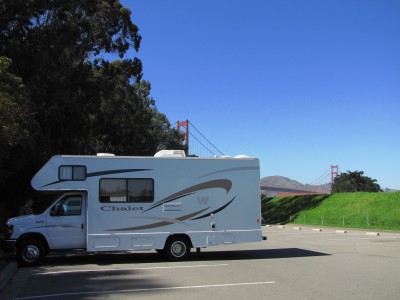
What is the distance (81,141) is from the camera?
25906 mm

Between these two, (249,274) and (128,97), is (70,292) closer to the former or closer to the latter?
(249,274)

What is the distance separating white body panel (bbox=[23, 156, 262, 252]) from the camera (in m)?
13.2

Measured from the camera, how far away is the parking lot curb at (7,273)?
10212 mm

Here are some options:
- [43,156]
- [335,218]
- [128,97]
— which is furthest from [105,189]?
[335,218]

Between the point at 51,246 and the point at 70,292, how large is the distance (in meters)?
4.37

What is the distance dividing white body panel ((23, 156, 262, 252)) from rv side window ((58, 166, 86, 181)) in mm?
88

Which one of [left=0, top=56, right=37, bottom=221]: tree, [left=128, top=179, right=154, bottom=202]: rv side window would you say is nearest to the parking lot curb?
[left=0, top=56, right=37, bottom=221]: tree

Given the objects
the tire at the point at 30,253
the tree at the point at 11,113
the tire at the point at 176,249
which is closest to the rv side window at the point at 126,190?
the tire at the point at 176,249

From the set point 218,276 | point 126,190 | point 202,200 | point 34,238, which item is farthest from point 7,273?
point 202,200

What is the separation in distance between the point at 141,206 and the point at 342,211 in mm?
27879

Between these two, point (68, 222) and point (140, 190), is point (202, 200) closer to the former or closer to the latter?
point (140, 190)

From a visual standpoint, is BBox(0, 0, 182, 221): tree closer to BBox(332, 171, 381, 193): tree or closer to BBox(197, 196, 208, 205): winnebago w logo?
BBox(197, 196, 208, 205): winnebago w logo

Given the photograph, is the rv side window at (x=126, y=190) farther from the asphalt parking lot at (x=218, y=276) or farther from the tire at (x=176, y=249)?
the asphalt parking lot at (x=218, y=276)

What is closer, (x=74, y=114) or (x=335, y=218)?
(x=74, y=114)
